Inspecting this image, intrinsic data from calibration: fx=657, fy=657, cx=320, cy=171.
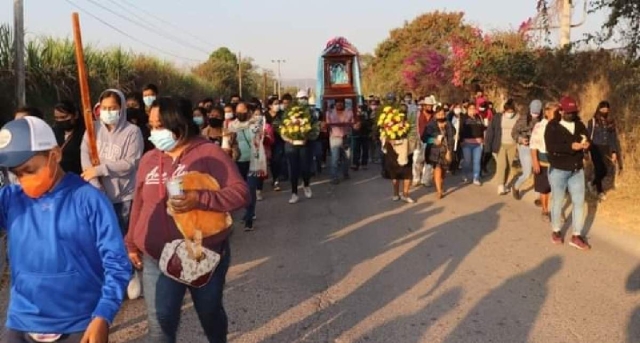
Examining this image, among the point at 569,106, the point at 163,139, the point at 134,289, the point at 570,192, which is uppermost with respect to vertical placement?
the point at 569,106

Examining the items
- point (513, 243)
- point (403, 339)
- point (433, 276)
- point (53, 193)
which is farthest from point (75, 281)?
point (513, 243)

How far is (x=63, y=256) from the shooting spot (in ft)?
8.67

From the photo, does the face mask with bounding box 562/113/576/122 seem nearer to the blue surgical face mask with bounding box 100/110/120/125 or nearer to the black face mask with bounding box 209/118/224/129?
the black face mask with bounding box 209/118/224/129

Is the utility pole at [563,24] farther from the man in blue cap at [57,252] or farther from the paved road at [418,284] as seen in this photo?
the man in blue cap at [57,252]

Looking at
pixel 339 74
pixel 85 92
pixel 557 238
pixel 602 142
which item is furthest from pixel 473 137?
pixel 85 92

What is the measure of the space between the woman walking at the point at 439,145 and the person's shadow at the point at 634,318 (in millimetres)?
Answer: 5265

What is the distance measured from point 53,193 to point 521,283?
4.85m

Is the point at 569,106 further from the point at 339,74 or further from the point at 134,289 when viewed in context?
the point at 339,74

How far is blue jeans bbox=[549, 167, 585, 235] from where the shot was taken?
7664 millimetres

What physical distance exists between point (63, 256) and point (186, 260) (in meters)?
0.88

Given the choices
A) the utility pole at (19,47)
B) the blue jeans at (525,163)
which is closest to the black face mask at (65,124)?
the utility pole at (19,47)

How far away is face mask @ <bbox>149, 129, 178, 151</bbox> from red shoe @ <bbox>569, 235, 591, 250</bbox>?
18.6 ft

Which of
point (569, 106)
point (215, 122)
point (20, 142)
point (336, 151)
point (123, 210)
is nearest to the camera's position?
point (20, 142)

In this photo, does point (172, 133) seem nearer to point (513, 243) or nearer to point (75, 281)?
point (75, 281)
